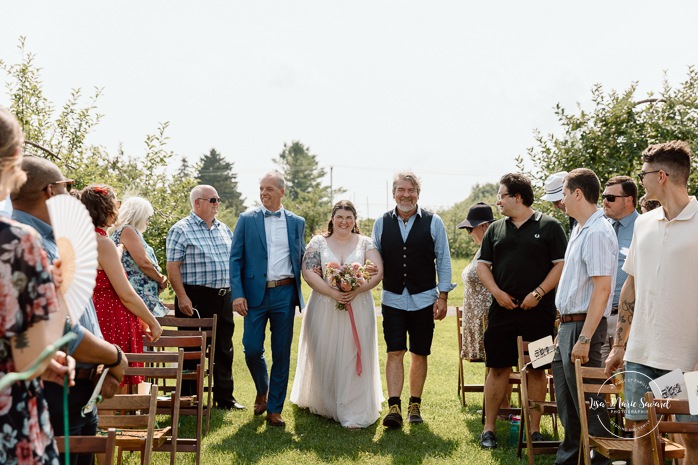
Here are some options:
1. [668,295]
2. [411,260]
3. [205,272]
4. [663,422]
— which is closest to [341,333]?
[411,260]

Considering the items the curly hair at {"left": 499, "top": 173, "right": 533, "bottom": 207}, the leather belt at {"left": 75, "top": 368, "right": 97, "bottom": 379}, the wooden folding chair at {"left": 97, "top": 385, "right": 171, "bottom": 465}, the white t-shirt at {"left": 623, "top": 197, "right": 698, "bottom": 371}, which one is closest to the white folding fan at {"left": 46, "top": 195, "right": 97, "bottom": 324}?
the leather belt at {"left": 75, "top": 368, "right": 97, "bottom": 379}

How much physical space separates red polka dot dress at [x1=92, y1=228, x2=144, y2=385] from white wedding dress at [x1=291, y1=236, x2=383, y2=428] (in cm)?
226

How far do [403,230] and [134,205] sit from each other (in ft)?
8.82

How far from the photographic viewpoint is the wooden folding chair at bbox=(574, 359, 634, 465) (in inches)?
182

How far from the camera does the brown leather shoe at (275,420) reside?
7203mm

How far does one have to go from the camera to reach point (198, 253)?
7.91 meters

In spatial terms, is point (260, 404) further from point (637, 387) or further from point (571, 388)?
point (637, 387)

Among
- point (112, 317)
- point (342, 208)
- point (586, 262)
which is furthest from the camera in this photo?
point (342, 208)

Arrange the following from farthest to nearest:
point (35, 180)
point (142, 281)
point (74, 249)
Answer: point (142, 281) → point (35, 180) → point (74, 249)

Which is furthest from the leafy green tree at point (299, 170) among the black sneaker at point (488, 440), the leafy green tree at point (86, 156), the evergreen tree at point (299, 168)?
the black sneaker at point (488, 440)

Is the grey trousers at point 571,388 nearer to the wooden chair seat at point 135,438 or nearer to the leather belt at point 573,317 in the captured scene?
the leather belt at point 573,317

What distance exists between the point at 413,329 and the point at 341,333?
75 centimetres

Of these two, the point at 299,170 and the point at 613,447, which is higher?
the point at 299,170

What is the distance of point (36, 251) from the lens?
2.18 metres
